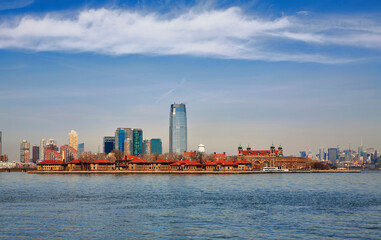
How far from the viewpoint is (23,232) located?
4225 centimetres

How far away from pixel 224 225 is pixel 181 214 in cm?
908

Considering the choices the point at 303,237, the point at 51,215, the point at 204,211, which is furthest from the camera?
the point at 204,211

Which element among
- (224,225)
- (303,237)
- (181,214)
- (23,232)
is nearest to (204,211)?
(181,214)

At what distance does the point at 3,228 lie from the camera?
44219 millimetres

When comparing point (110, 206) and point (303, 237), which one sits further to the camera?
point (110, 206)

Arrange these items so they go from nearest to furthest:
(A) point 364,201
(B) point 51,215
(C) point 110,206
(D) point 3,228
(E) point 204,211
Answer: (D) point 3,228 < (B) point 51,215 < (E) point 204,211 < (C) point 110,206 < (A) point 364,201

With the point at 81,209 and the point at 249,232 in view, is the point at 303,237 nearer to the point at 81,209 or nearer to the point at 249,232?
the point at 249,232

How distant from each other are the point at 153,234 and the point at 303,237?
13170 mm

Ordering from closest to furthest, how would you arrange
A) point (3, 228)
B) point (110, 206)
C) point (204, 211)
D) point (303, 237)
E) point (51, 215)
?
1. point (303, 237)
2. point (3, 228)
3. point (51, 215)
4. point (204, 211)
5. point (110, 206)

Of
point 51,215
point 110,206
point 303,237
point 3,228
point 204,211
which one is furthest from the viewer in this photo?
point 110,206

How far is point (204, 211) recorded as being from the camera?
57.4 metres

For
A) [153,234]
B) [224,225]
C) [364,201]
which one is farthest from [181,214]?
[364,201]

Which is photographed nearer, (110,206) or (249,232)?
(249,232)

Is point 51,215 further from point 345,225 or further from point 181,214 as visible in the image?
point 345,225
